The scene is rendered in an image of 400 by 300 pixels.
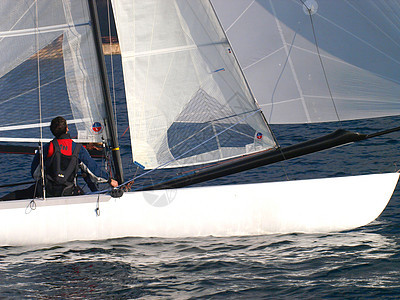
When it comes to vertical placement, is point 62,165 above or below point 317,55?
below

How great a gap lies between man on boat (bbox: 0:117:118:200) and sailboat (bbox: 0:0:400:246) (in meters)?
0.25

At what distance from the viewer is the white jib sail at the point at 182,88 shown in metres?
6.78

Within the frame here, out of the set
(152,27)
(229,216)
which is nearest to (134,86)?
(152,27)

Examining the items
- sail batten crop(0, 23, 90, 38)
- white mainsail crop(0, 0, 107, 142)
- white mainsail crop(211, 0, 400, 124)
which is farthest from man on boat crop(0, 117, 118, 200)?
white mainsail crop(211, 0, 400, 124)

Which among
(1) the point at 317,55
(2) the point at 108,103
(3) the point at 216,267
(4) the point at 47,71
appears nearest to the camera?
(3) the point at 216,267

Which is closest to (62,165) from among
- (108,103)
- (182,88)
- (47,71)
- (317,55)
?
(108,103)

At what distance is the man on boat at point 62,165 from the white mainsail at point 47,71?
42 centimetres

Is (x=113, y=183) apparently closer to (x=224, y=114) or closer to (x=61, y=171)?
(x=61, y=171)

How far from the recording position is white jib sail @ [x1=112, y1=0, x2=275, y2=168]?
22.2 feet

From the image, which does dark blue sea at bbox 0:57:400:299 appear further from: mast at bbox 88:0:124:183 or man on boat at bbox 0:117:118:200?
mast at bbox 88:0:124:183

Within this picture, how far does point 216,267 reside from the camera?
237 inches

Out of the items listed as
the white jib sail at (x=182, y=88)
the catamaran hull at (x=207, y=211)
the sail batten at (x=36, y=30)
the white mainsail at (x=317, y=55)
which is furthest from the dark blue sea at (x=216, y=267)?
the sail batten at (x=36, y=30)

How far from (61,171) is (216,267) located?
2070mm

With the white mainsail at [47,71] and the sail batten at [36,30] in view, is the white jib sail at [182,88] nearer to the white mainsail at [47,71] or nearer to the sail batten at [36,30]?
the white mainsail at [47,71]
